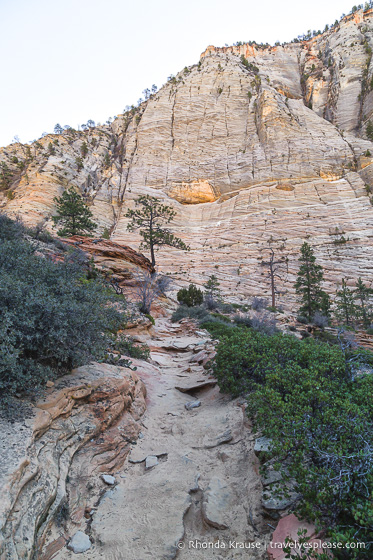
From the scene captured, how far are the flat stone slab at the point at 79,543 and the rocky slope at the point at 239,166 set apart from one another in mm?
25691

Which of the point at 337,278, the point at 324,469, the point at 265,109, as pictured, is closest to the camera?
the point at 324,469

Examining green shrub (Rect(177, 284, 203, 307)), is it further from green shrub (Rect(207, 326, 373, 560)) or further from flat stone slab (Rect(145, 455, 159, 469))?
flat stone slab (Rect(145, 455, 159, 469))

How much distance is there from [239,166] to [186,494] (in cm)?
4586

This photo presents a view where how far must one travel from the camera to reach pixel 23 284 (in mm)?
3734

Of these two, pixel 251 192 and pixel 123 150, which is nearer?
pixel 251 192

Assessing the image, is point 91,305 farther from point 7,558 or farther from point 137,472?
point 7,558

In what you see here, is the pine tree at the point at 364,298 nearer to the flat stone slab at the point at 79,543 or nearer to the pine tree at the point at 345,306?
the pine tree at the point at 345,306

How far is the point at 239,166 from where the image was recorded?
43.5 meters

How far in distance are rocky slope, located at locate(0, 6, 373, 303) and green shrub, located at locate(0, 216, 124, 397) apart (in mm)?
24049

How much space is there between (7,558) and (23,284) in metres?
2.77

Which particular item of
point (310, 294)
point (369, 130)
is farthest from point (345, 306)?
point (369, 130)

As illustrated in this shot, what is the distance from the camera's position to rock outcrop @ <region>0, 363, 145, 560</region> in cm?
244

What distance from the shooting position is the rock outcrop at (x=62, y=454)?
96.2 inches

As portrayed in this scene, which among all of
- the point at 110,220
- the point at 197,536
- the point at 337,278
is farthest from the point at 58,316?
the point at 110,220
